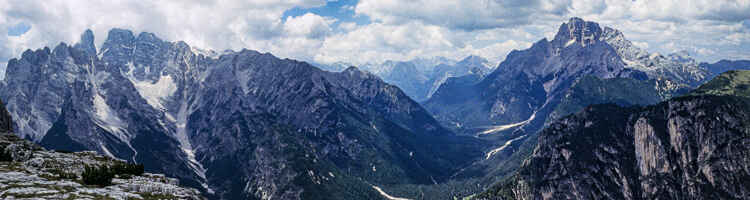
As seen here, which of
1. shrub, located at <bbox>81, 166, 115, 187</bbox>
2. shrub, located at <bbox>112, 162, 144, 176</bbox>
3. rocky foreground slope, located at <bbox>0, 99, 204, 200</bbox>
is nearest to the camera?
Answer: rocky foreground slope, located at <bbox>0, 99, 204, 200</bbox>

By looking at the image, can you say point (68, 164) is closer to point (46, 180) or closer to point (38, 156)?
point (38, 156)

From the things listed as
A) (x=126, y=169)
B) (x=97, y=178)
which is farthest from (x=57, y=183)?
(x=126, y=169)

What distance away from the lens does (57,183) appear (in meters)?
103

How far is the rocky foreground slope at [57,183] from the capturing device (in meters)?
93.8

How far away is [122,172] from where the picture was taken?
12838 cm

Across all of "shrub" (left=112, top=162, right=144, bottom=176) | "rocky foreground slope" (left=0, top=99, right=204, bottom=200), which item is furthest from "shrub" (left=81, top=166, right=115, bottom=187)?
"shrub" (left=112, top=162, right=144, bottom=176)

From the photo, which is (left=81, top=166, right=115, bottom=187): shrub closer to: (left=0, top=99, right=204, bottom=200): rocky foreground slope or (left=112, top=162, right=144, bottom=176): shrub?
(left=0, top=99, right=204, bottom=200): rocky foreground slope

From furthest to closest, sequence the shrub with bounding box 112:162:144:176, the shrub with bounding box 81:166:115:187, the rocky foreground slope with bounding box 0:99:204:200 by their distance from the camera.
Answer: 1. the shrub with bounding box 112:162:144:176
2. the shrub with bounding box 81:166:115:187
3. the rocky foreground slope with bounding box 0:99:204:200

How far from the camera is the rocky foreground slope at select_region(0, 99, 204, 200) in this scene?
3693 inches

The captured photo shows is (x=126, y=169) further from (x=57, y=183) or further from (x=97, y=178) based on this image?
(x=57, y=183)

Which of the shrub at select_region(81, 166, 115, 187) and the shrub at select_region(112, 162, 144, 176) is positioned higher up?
the shrub at select_region(81, 166, 115, 187)

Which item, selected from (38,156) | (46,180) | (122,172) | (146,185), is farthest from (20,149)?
(146,185)

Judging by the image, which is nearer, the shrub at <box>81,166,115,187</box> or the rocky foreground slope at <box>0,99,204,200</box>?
the rocky foreground slope at <box>0,99,204,200</box>

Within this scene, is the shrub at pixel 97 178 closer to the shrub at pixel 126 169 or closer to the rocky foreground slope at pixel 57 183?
the rocky foreground slope at pixel 57 183
